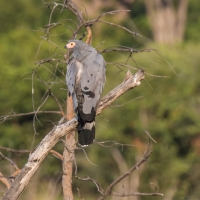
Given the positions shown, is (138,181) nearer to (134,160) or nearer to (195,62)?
(134,160)

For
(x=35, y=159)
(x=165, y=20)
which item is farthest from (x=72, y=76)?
(x=165, y=20)

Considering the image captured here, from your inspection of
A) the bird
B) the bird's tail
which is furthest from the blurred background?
the bird's tail

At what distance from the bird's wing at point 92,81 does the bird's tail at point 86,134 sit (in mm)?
183

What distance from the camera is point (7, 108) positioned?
27.0m

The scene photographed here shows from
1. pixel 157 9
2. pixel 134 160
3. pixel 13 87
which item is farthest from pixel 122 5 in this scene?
pixel 134 160

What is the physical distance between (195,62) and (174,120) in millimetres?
4952

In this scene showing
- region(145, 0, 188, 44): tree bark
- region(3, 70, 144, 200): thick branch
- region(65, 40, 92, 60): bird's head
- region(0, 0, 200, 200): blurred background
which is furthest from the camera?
region(145, 0, 188, 44): tree bark

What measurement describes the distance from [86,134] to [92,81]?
1.88 ft

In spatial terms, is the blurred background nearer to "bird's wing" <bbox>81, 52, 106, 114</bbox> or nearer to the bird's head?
the bird's head

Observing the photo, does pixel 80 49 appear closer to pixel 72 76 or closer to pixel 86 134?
pixel 72 76

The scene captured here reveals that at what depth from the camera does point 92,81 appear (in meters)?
8.56

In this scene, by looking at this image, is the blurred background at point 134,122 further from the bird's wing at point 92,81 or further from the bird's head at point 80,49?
the bird's wing at point 92,81

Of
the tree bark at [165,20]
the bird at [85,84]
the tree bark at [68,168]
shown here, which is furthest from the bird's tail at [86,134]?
A: the tree bark at [165,20]

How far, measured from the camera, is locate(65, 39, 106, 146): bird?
8.27 meters
